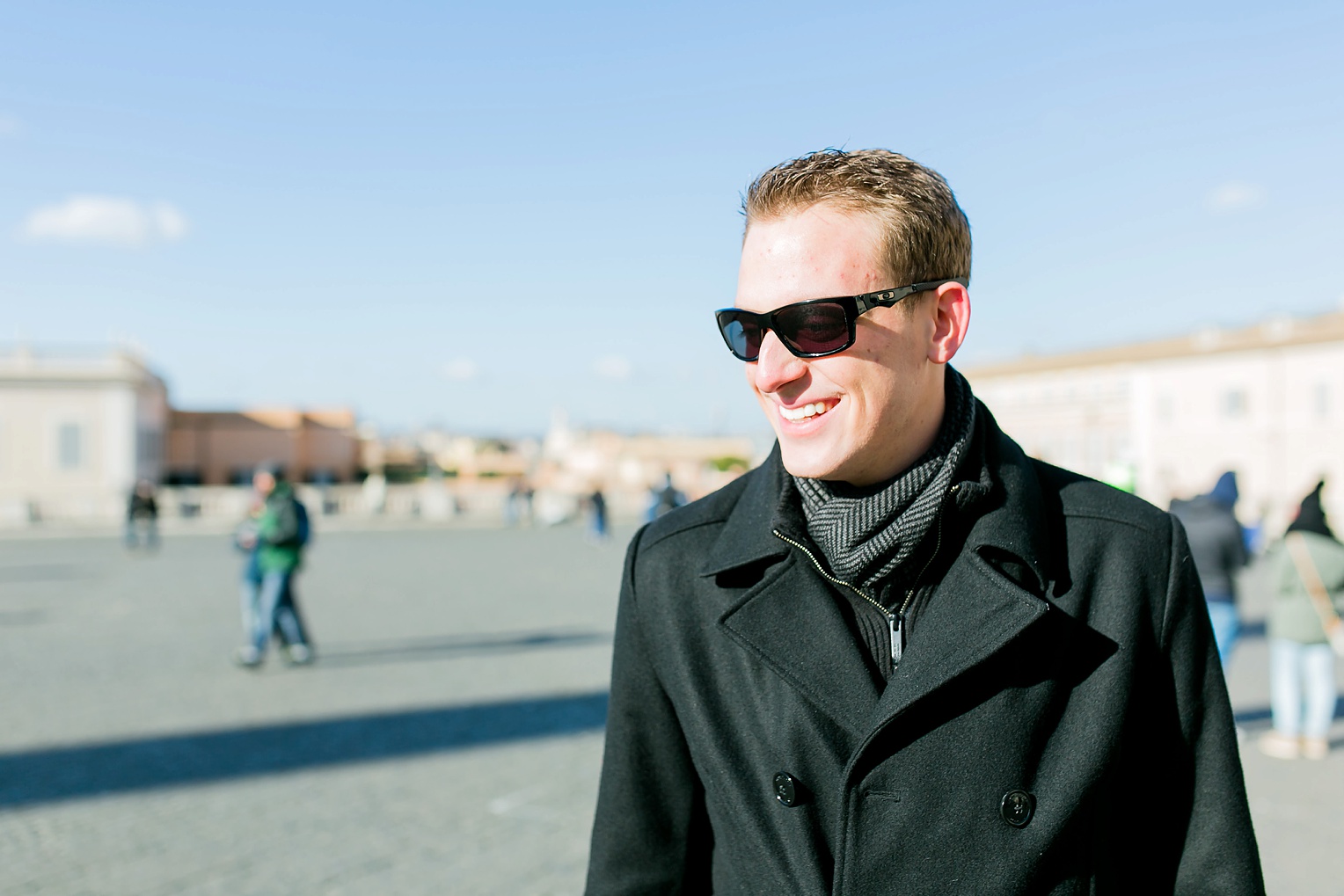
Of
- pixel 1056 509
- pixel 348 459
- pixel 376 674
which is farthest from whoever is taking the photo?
pixel 348 459

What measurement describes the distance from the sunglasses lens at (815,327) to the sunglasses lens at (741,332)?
0.06 metres

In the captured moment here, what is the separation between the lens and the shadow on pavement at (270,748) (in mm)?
5762

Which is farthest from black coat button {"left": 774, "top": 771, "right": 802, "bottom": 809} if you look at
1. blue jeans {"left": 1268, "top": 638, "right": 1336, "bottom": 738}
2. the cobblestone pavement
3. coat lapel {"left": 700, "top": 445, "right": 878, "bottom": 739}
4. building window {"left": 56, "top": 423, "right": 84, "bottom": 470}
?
building window {"left": 56, "top": 423, "right": 84, "bottom": 470}

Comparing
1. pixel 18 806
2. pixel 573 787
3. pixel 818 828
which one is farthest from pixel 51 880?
pixel 818 828

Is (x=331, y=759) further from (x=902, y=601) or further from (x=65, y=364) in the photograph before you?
(x=65, y=364)

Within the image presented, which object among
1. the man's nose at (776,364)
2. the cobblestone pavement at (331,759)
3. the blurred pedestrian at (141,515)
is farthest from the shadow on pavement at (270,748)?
the blurred pedestrian at (141,515)

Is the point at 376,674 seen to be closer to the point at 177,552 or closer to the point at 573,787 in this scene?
the point at 573,787

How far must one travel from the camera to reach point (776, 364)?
61.7 inches

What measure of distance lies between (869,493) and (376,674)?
25.7 feet

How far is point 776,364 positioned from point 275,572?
8013 millimetres

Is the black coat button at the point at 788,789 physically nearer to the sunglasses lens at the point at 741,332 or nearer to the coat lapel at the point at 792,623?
the coat lapel at the point at 792,623

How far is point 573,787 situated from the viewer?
573 cm

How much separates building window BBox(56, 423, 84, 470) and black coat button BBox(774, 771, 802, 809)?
1677 inches

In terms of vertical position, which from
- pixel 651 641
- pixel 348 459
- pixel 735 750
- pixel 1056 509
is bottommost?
pixel 348 459
